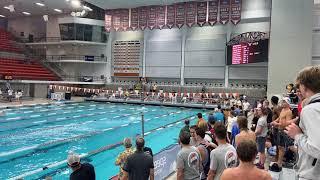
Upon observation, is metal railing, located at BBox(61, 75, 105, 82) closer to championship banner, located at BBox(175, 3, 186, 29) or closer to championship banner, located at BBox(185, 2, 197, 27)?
championship banner, located at BBox(175, 3, 186, 29)

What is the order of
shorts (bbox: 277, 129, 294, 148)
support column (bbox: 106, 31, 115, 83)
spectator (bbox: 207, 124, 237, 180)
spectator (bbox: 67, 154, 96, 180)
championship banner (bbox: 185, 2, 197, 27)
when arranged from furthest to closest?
support column (bbox: 106, 31, 115, 83), championship banner (bbox: 185, 2, 197, 27), shorts (bbox: 277, 129, 294, 148), spectator (bbox: 67, 154, 96, 180), spectator (bbox: 207, 124, 237, 180)

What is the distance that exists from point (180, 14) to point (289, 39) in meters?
12.3

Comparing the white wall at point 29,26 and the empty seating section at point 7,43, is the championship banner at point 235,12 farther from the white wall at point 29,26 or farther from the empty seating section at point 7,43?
the empty seating section at point 7,43

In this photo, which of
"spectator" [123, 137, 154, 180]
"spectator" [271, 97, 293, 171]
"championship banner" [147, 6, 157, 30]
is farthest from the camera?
"championship banner" [147, 6, 157, 30]

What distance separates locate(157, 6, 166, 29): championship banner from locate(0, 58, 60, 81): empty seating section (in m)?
11.7

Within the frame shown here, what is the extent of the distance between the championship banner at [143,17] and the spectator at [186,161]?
23.6 m

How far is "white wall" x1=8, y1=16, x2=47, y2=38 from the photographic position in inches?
1341

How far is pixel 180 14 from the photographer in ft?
81.3

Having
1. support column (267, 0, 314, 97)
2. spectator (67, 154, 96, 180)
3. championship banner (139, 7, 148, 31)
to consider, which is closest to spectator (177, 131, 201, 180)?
spectator (67, 154, 96, 180)

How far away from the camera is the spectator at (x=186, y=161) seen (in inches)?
137

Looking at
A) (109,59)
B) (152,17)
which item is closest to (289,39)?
(152,17)

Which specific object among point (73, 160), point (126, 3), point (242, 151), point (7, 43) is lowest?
point (73, 160)

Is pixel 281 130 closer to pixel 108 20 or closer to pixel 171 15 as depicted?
pixel 171 15

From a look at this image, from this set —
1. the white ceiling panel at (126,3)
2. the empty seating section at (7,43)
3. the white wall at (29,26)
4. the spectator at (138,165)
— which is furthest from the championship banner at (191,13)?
the spectator at (138,165)
